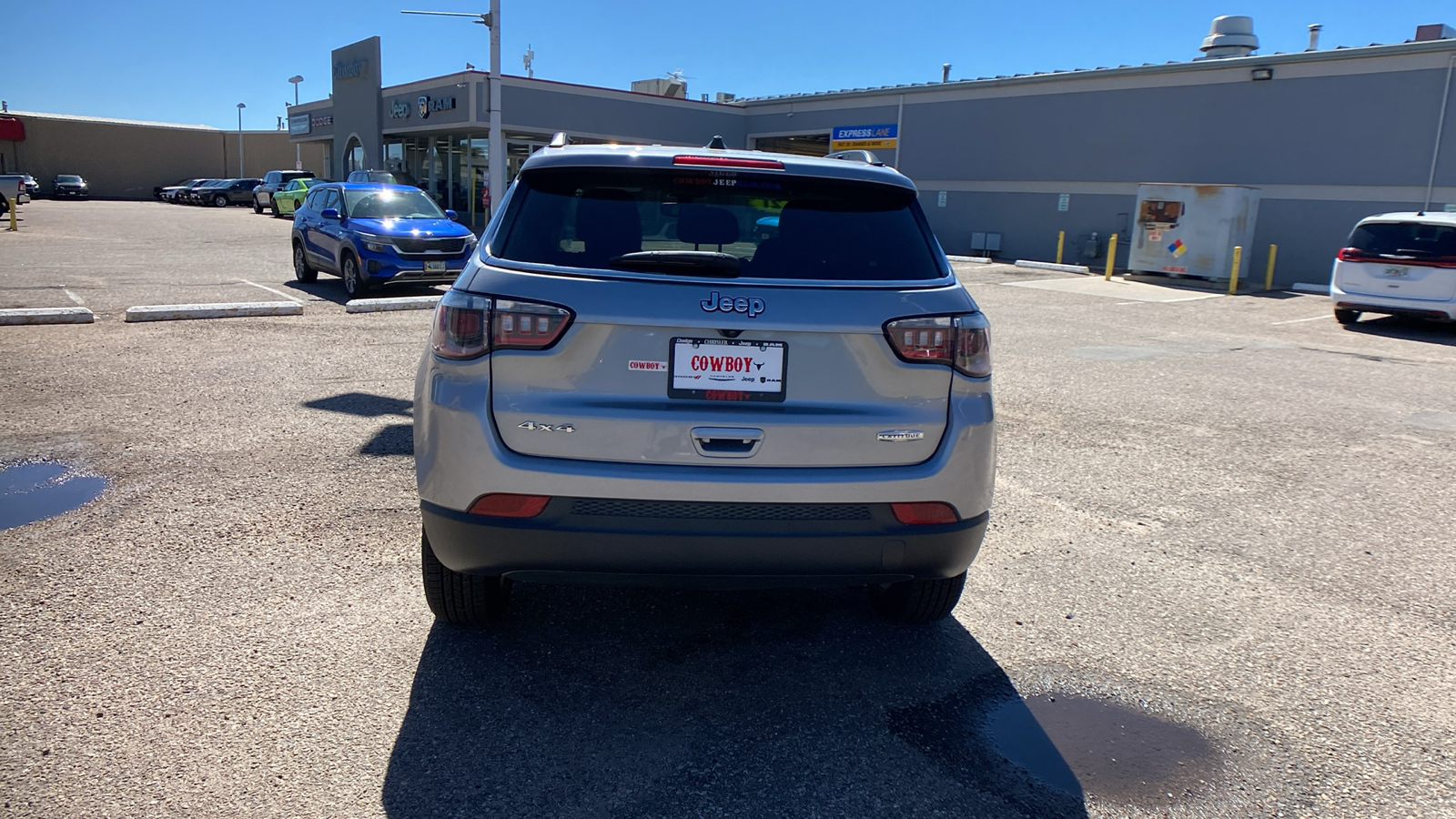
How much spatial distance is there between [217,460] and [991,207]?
27.1m

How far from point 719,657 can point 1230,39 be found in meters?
28.4

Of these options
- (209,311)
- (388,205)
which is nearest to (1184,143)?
(388,205)

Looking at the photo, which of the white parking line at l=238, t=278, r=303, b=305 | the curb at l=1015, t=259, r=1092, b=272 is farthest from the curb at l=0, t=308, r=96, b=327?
the curb at l=1015, t=259, r=1092, b=272

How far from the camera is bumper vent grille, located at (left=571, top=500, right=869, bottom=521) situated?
2.87 meters

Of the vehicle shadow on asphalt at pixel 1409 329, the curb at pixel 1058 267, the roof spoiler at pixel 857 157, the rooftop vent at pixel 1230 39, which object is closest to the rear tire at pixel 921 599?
the roof spoiler at pixel 857 157

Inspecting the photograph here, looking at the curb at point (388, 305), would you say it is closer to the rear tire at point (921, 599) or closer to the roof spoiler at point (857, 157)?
the roof spoiler at point (857, 157)

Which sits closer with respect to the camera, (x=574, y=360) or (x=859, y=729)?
(x=574, y=360)

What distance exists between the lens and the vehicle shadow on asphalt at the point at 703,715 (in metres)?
2.70

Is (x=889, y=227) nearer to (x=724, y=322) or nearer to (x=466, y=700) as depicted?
(x=724, y=322)

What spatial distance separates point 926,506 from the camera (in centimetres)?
305

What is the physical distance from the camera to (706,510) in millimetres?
2885

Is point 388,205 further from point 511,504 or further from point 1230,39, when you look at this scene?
point 1230,39

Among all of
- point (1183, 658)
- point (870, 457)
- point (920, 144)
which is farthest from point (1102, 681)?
point (920, 144)

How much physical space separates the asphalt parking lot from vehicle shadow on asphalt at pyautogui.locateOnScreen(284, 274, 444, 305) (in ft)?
24.1
